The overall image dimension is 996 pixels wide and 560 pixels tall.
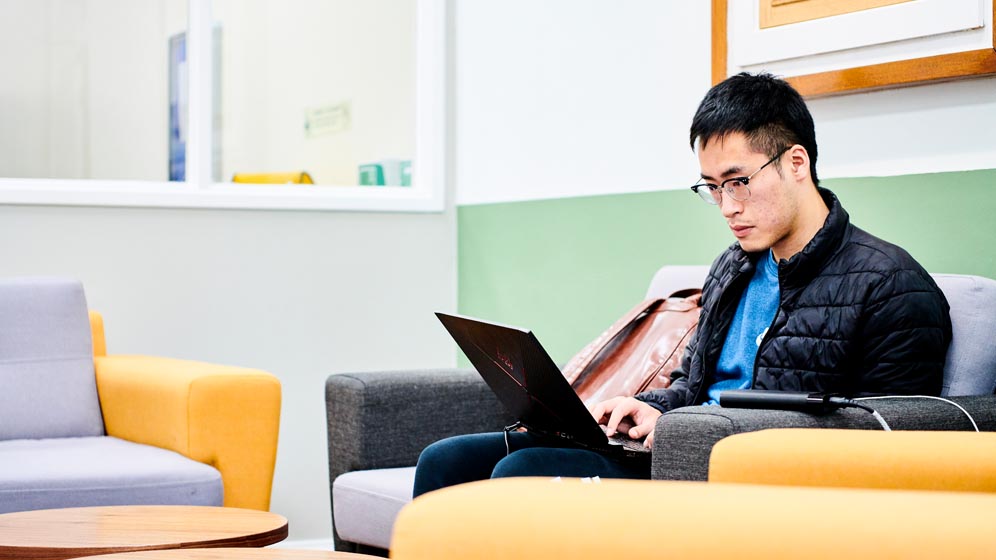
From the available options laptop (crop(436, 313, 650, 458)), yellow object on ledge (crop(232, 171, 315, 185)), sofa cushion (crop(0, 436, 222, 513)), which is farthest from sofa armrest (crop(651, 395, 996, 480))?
yellow object on ledge (crop(232, 171, 315, 185))

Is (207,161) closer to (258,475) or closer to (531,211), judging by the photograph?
(531,211)

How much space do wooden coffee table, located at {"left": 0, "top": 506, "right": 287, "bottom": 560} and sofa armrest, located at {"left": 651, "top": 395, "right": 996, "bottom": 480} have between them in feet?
2.35

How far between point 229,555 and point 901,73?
160 cm

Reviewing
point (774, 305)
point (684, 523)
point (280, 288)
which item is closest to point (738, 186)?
point (774, 305)

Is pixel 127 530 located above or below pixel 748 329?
below

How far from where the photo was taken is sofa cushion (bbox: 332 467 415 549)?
245 cm

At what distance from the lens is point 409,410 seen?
271cm

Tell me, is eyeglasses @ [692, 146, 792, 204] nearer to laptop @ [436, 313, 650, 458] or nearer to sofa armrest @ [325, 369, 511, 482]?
laptop @ [436, 313, 650, 458]

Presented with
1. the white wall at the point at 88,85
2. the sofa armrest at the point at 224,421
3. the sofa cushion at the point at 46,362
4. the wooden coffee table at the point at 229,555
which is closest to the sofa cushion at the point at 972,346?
the wooden coffee table at the point at 229,555

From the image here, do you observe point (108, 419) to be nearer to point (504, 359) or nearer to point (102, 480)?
point (102, 480)

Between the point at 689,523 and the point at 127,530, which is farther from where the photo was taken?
the point at 127,530

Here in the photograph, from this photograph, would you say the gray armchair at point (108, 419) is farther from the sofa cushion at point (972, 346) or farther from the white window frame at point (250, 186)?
the sofa cushion at point (972, 346)

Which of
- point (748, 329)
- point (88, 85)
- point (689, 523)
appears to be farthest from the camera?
point (88, 85)

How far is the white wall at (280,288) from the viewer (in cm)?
352
